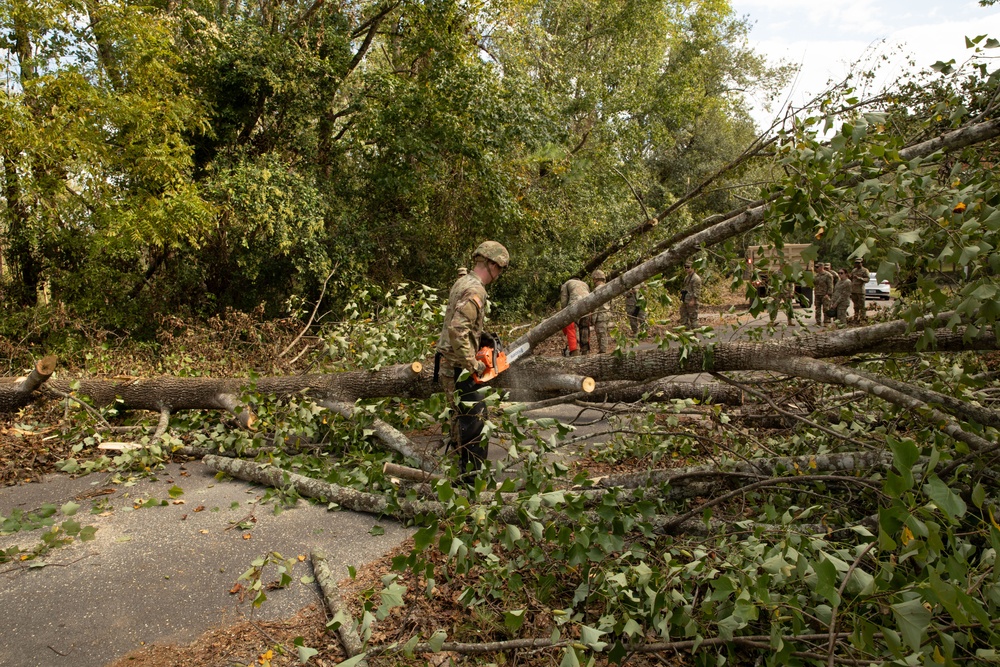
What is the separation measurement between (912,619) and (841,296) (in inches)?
515

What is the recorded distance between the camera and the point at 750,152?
468 centimetres

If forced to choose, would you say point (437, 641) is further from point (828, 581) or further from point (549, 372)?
point (549, 372)

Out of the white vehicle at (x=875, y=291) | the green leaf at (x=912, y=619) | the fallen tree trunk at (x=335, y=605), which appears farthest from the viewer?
the white vehicle at (x=875, y=291)

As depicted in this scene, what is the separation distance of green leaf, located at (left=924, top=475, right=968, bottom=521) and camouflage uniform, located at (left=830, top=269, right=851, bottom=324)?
12508mm

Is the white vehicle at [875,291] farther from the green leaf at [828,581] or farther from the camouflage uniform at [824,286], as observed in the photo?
the green leaf at [828,581]

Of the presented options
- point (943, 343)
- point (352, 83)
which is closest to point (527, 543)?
point (943, 343)

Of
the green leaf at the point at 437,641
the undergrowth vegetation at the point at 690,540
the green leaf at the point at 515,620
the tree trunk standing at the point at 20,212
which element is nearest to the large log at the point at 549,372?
the undergrowth vegetation at the point at 690,540

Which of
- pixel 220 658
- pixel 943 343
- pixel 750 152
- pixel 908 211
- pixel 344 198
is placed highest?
pixel 344 198

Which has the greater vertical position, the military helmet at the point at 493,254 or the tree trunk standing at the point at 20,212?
the tree trunk standing at the point at 20,212

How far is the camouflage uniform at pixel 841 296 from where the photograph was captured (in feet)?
42.8

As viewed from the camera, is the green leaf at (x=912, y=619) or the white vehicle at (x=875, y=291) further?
the white vehicle at (x=875, y=291)

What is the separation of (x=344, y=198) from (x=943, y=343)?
421 inches

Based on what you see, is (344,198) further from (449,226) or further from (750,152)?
(750,152)

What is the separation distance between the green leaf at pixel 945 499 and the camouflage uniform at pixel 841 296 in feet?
41.0
